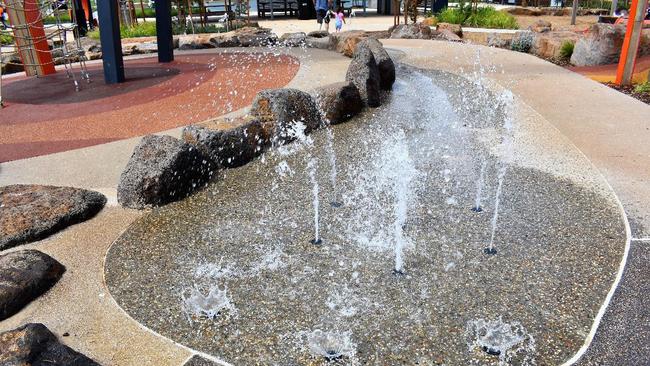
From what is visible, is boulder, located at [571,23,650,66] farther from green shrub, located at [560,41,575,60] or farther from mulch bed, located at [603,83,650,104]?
mulch bed, located at [603,83,650,104]

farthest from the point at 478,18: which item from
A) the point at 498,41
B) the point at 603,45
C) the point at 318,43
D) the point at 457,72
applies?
the point at 457,72

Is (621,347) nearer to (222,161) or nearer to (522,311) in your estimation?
(522,311)

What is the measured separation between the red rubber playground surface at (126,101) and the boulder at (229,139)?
1376 millimetres

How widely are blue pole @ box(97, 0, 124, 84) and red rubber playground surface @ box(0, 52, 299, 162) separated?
23cm

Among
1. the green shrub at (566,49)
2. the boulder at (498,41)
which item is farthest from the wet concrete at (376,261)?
the boulder at (498,41)

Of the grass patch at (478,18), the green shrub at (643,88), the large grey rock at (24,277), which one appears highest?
the grass patch at (478,18)

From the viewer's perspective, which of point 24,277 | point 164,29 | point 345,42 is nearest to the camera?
point 24,277

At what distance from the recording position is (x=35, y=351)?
222cm

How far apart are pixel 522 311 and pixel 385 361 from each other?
2.98 feet

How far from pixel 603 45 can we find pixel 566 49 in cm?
128

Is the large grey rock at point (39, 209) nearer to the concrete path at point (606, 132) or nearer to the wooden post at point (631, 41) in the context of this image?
the concrete path at point (606, 132)

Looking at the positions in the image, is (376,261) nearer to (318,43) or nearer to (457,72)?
(457,72)

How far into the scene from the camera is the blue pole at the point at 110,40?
817cm

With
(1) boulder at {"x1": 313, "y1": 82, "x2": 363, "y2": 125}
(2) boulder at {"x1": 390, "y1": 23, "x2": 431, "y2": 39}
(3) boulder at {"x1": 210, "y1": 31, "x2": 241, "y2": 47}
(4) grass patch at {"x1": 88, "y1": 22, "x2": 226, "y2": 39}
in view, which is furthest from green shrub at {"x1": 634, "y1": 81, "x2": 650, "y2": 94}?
(4) grass patch at {"x1": 88, "y1": 22, "x2": 226, "y2": 39}
